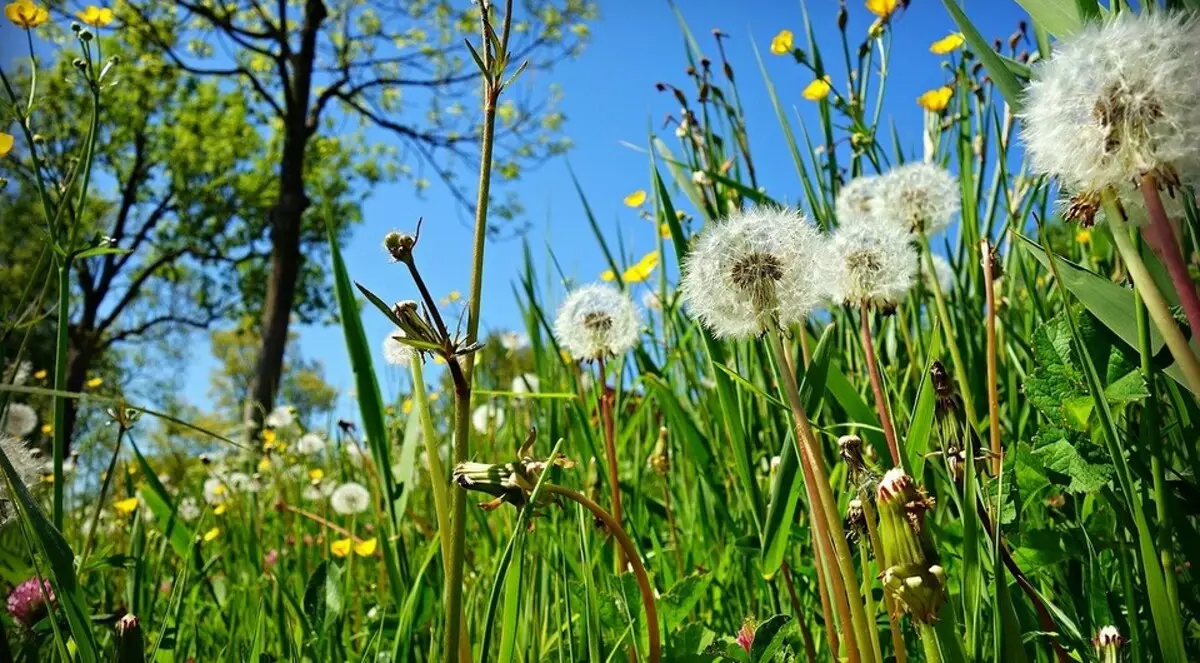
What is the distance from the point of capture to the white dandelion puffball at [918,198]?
127cm

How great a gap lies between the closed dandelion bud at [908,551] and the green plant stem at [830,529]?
0.18 ft

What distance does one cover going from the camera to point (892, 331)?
150 cm

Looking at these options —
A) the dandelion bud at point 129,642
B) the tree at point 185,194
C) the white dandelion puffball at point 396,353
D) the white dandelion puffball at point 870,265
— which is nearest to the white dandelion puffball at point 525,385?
the white dandelion puffball at point 396,353

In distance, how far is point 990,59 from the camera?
24.5 inches

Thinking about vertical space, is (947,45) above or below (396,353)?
above

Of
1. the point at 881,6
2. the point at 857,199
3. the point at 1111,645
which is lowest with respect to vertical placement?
the point at 1111,645

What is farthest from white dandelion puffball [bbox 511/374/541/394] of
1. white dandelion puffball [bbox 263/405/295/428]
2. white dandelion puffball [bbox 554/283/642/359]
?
white dandelion puffball [bbox 263/405/295/428]

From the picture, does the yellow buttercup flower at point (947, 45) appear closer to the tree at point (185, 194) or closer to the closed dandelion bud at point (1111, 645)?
the closed dandelion bud at point (1111, 645)

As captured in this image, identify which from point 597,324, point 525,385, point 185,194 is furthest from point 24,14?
point 185,194

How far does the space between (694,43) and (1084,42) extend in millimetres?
1264

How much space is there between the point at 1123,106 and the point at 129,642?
819 millimetres

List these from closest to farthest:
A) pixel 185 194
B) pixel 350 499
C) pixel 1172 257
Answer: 1. pixel 1172 257
2. pixel 350 499
3. pixel 185 194

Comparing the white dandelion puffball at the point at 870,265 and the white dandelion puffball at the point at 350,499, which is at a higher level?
the white dandelion puffball at the point at 870,265

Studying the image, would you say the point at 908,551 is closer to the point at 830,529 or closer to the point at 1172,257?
the point at 830,529
